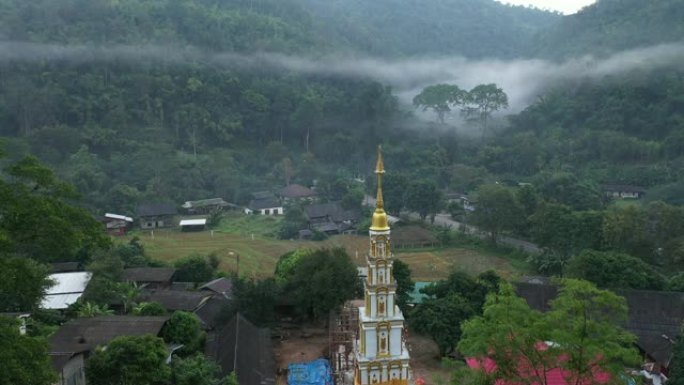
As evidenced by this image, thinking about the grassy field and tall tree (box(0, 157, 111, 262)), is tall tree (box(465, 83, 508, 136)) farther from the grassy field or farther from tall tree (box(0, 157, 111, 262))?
tall tree (box(0, 157, 111, 262))

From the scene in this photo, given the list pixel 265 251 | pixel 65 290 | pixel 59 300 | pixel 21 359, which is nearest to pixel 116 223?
pixel 265 251

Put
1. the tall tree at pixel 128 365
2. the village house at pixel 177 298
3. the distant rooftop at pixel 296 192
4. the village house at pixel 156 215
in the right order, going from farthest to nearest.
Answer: the distant rooftop at pixel 296 192 < the village house at pixel 156 215 < the village house at pixel 177 298 < the tall tree at pixel 128 365

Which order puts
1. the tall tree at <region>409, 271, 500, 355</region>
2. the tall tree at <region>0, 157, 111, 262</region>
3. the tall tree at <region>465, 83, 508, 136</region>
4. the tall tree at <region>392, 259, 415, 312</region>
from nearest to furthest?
the tall tree at <region>0, 157, 111, 262</region> < the tall tree at <region>409, 271, 500, 355</region> < the tall tree at <region>392, 259, 415, 312</region> < the tall tree at <region>465, 83, 508, 136</region>

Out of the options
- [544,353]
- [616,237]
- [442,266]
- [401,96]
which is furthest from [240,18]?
[544,353]

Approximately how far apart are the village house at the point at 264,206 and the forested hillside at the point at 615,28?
54.4m

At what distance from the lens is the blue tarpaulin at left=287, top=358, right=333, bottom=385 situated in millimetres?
21406

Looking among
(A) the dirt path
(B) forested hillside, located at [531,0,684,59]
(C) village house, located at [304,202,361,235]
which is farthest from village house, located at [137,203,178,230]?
(B) forested hillside, located at [531,0,684,59]

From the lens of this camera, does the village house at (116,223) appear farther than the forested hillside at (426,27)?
No

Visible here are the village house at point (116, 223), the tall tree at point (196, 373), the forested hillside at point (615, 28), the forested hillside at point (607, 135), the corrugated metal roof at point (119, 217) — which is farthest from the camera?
the forested hillside at point (615, 28)

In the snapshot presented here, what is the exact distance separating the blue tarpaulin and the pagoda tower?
238 inches

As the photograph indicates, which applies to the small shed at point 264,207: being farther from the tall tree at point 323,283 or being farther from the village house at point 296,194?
the tall tree at point 323,283

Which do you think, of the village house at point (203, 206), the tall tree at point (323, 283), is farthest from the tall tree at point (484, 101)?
the tall tree at point (323, 283)

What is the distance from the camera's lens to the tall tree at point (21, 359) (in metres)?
8.44

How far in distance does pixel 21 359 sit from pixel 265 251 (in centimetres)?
3188
